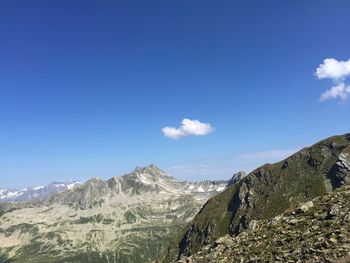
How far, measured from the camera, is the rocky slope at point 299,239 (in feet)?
93.2

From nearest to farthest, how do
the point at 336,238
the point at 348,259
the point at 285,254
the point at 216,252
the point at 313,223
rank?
the point at 348,259 < the point at 336,238 < the point at 285,254 < the point at 313,223 < the point at 216,252

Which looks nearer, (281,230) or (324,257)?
(324,257)

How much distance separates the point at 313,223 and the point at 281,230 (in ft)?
10.7

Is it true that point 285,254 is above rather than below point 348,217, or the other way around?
below

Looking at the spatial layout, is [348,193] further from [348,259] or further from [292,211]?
[348,259]

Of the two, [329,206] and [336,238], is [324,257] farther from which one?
[329,206]

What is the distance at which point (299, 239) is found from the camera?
32.1 meters

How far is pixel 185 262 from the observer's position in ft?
142

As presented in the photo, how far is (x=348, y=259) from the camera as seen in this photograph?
26.1m

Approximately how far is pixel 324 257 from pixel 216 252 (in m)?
15.2

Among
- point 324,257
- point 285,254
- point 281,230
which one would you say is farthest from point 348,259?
point 281,230

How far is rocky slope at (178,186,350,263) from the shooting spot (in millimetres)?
28406

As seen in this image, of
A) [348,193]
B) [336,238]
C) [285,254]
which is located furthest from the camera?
[348,193]

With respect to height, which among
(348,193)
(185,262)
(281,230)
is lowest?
(185,262)
